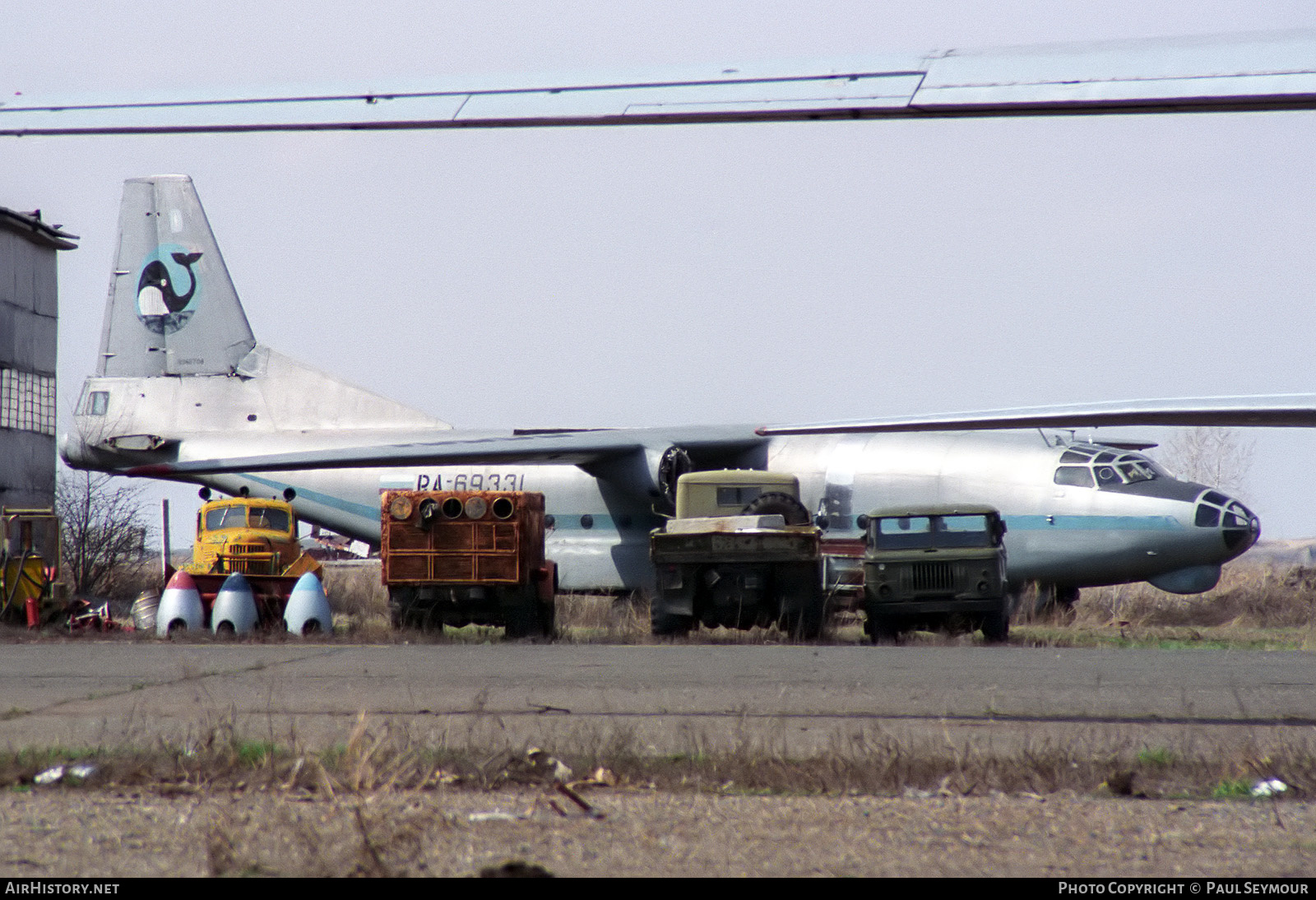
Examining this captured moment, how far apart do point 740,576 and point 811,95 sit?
11374 mm

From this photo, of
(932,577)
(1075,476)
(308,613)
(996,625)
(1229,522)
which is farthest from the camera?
(1075,476)

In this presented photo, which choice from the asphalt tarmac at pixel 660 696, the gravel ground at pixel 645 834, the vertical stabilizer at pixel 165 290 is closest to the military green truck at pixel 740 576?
the asphalt tarmac at pixel 660 696

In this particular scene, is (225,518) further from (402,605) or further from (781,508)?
(781,508)

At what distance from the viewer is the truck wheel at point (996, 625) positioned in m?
15.3

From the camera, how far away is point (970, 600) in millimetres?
15281

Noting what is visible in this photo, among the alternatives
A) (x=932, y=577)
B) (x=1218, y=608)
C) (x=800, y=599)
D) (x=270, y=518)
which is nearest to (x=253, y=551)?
(x=270, y=518)

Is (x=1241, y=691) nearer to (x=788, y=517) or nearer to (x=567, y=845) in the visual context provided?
(x=567, y=845)

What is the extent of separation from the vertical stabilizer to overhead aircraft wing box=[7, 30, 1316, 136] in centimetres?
2296

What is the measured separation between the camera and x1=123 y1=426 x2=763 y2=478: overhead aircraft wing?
2127 cm

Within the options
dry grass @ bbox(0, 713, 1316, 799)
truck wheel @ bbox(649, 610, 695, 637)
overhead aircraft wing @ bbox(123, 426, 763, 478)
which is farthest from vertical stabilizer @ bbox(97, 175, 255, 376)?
dry grass @ bbox(0, 713, 1316, 799)

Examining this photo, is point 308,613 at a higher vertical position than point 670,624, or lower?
higher

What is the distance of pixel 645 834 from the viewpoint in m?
4.55

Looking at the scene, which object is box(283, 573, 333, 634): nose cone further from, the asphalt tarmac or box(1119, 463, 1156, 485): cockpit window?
box(1119, 463, 1156, 485): cockpit window
